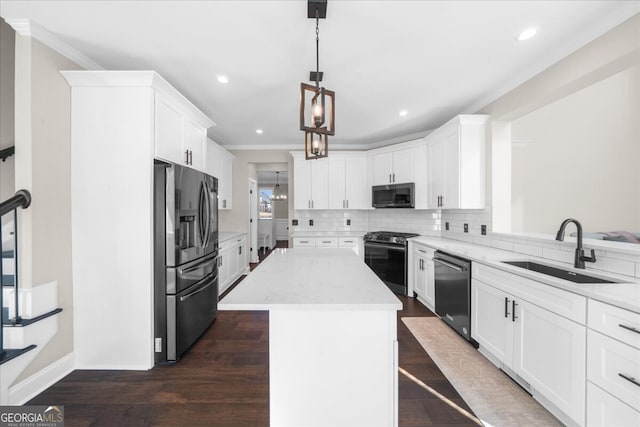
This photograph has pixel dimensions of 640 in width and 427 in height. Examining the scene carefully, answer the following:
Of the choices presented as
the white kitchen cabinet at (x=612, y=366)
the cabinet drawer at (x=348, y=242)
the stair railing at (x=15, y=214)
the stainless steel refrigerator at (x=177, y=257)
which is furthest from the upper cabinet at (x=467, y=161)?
the stair railing at (x=15, y=214)

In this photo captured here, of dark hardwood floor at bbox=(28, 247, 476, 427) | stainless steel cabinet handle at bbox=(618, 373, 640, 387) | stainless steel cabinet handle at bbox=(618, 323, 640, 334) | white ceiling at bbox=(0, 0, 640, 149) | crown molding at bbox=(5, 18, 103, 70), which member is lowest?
dark hardwood floor at bbox=(28, 247, 476, 427)

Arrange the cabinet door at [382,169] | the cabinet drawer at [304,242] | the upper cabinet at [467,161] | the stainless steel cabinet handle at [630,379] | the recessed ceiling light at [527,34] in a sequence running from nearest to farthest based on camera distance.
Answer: the stainless steel cabinet handle at [630,379], the recessed ceiling light at [527,34], the upper cabinet at [467,161], the cabinet door at [382,169], the cabinet drawer at [304,242]

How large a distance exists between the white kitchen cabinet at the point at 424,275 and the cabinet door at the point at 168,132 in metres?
3.14

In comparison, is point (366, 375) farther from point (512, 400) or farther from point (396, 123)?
point (396, 123)

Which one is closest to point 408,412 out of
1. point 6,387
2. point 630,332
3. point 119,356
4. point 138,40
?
point 630,332

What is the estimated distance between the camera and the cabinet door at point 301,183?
4648 mm

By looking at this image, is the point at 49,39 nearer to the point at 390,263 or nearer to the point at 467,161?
the point at 467,161

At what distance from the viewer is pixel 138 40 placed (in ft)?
6.34

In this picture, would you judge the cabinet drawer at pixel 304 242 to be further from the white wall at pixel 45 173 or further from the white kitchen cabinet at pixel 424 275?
the white wall at pixel 45 173

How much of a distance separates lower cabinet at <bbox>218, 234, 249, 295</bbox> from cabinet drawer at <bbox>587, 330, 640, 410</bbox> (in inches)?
149

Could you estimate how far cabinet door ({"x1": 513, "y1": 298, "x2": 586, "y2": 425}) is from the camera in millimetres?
Result: 1384

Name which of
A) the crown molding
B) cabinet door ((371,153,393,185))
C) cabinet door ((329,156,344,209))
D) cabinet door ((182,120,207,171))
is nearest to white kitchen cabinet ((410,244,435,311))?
cabinet door ((371,153,393,185))

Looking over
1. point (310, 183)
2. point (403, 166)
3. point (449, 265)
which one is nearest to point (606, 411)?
point (449, 265)

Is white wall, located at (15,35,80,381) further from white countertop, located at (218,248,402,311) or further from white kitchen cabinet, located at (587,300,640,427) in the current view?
white kitchen cabinet, located at (587,300,640,427)
